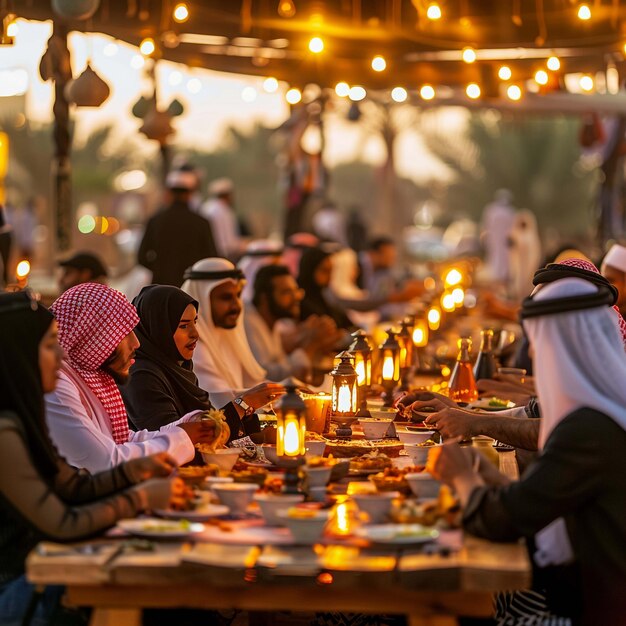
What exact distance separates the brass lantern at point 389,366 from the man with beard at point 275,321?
9.50 feet

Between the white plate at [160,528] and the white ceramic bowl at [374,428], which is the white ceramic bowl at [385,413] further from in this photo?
the white plate at [160,528]

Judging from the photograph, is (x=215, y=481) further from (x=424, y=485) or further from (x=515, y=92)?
(x=515, y=92)

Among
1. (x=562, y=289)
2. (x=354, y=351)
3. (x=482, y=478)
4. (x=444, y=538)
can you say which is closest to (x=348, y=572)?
(x=444, y=538)

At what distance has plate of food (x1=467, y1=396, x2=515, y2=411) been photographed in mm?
6871

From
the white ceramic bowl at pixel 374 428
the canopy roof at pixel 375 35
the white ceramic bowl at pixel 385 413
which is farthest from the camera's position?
the canopy roof at pixel 375 35

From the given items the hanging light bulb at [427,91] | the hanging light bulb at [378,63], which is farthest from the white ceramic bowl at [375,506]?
the hanging light bulb at [427,91]

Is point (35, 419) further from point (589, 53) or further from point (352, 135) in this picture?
point (352, 135)

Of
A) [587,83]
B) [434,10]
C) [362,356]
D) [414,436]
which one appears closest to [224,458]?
[414,436]

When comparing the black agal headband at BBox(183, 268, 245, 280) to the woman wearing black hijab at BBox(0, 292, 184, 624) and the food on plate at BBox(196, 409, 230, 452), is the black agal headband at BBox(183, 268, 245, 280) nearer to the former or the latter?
the food on plate at BBox(196, 409, 230, 452)

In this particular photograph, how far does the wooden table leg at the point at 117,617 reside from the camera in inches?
146

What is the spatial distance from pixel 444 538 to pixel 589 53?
31.8ft

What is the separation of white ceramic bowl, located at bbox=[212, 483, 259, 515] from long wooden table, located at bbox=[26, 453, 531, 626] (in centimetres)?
41

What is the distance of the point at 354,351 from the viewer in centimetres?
679

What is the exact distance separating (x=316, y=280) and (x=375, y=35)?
2.24m
